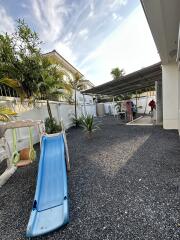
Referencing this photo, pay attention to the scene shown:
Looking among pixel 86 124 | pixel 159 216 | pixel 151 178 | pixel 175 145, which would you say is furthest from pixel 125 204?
pixel 86 124

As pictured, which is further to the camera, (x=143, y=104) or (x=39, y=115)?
(x=143, y=104)

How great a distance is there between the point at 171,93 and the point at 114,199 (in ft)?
21.0

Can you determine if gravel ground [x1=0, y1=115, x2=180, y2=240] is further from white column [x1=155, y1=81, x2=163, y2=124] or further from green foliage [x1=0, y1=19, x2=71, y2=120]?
white column [x1=155, y1=81, x2=163, y2=124]

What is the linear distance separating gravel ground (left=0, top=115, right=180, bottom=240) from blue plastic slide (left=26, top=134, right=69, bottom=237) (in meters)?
0.17

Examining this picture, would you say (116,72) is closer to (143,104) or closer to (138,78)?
(143,104)

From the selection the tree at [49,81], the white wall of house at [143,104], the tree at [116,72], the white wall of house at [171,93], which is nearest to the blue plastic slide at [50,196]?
the tree at [49,81]

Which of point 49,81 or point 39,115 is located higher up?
point 49,81

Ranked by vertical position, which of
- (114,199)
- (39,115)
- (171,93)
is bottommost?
(114,199)

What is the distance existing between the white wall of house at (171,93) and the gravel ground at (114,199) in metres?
3.36

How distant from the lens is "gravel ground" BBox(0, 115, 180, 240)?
1754 mm

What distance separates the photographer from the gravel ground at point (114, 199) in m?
1.75

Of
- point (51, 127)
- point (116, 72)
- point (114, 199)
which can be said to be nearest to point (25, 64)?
point (51, 127)

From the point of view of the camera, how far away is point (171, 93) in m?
6.76

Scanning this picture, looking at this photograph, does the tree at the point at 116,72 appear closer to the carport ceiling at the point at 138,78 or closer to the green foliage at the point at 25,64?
the carport ceiling at the point at 138,78
